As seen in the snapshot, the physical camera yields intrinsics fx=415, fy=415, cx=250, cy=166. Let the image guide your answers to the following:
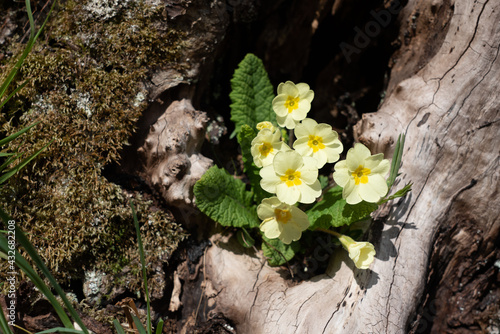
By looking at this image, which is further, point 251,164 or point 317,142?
point 251,164

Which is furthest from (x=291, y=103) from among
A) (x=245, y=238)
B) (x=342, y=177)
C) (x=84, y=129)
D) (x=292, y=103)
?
(x=84, y=129)

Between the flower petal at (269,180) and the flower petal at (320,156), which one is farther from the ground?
the flower petal at (320,156)

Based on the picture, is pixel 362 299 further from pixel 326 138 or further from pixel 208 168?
pixel 208 168

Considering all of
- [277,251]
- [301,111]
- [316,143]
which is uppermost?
[301,111]

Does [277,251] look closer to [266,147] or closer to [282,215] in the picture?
[282,215]

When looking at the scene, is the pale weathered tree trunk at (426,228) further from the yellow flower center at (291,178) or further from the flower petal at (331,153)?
the yellow flower center at (291,178)

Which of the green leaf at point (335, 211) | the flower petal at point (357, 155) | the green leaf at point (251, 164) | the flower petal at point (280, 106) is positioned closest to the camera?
the flower petal at point (357, 155)

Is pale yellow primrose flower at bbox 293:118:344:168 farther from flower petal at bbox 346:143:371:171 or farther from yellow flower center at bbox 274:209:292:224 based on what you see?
yellow flower center at bbox 274:209:292:224

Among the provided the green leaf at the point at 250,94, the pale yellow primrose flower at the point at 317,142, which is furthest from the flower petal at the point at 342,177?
the green leaf at the point at 250,94

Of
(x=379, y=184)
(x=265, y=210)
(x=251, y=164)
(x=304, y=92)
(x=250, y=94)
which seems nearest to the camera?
(x=379, y=184)
